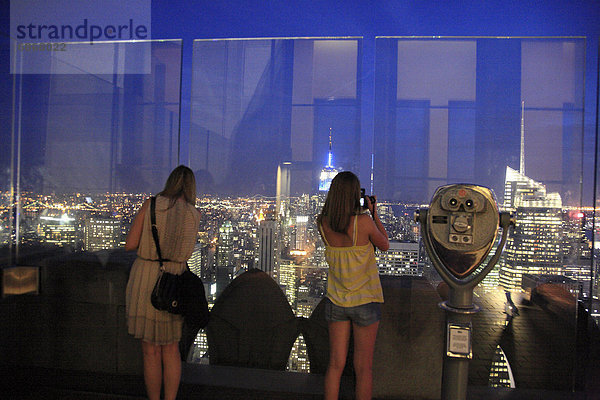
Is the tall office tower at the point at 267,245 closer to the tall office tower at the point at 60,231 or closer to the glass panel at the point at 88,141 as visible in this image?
the glass panel at the point at 88,141

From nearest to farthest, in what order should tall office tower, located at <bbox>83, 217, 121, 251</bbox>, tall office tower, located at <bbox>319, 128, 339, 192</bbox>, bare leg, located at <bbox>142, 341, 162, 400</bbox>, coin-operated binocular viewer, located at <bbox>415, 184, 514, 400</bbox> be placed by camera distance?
coin-operated binocular viewer, located at <bbox>415, 184, 514, 400</bbox>
bare leg, located at <bbox>142, 341, 162, 400</bbox>
tall office tower, located at <bbox>319, 128, 339, 192</bbox>
tall office tower, located at <bbox>83, 217, 121, 251</bbox>

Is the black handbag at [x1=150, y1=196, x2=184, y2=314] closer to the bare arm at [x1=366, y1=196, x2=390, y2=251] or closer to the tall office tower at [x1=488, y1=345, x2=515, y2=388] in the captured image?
the bare arm at [x1=366, y1=196, x2=390, y2=251]

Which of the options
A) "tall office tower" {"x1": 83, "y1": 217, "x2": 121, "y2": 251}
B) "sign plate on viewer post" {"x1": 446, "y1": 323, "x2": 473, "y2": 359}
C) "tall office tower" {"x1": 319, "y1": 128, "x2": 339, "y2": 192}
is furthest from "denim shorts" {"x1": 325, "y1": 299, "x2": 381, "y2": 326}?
"tall office tower" {"x1": 83, "y1": 217, "x2": 121, "y2": 251}

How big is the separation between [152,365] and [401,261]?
1.70m

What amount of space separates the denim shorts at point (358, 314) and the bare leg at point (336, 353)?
→ 0.03 m

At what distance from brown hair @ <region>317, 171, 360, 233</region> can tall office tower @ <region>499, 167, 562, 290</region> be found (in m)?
1.36

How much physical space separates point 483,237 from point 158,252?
1.50m

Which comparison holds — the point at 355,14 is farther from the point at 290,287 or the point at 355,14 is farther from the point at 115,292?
the point at 115,292

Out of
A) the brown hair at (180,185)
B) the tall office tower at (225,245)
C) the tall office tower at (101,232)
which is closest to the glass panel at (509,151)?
the tall office tower at (225,245)

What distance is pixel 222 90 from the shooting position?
10.5 ft

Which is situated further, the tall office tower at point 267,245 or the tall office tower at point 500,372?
the tall office tower at point 267,245

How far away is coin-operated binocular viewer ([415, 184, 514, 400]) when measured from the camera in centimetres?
174

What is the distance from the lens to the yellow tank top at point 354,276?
2074 millimetres

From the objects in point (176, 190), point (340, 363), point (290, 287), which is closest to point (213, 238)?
point (290, 287)
